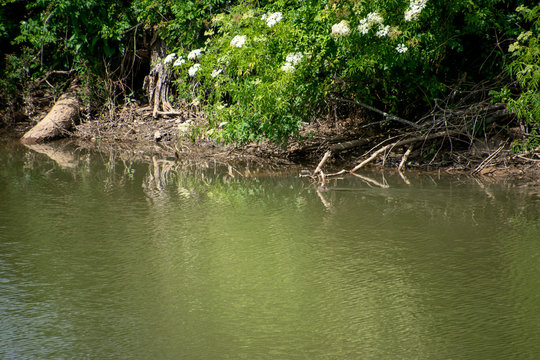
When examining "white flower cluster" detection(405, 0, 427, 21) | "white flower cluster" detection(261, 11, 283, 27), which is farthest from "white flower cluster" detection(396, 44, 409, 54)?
"white flower cluster" detection(261, 11, 283, 27)

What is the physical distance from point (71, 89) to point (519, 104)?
10671 mm

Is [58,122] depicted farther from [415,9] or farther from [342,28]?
[415,9]

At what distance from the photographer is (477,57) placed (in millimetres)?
9750

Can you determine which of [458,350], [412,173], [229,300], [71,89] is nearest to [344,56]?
[412,173]

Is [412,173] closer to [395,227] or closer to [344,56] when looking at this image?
[344,56]

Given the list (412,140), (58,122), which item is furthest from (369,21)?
(58,122)

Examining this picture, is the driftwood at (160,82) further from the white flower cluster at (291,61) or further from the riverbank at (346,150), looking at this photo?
the white flower cluster at (291,61)

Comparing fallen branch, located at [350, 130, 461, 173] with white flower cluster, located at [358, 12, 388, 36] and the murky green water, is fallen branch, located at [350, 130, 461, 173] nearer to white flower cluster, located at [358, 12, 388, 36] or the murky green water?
the murky green water

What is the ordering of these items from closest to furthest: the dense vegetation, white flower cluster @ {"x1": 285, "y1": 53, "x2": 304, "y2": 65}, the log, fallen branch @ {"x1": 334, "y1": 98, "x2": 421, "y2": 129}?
the dense vegetation, white flower cluster @ {"x1": 285, "y1": 53, "x2": 304, "y2": 65}, fallen branch @ {"x1": 334, "y1": 98, "x2": 421, "y2": 129}, the log

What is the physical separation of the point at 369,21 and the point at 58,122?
8699mm

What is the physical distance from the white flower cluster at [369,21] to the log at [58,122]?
8.45 m

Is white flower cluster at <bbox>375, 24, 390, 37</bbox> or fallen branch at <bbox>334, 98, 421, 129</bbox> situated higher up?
white flower cluster at <bbox>375, 24, 390, 37</bbox>

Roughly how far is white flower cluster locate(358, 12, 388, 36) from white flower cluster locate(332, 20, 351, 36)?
15 cm

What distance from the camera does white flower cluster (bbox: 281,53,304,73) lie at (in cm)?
826
